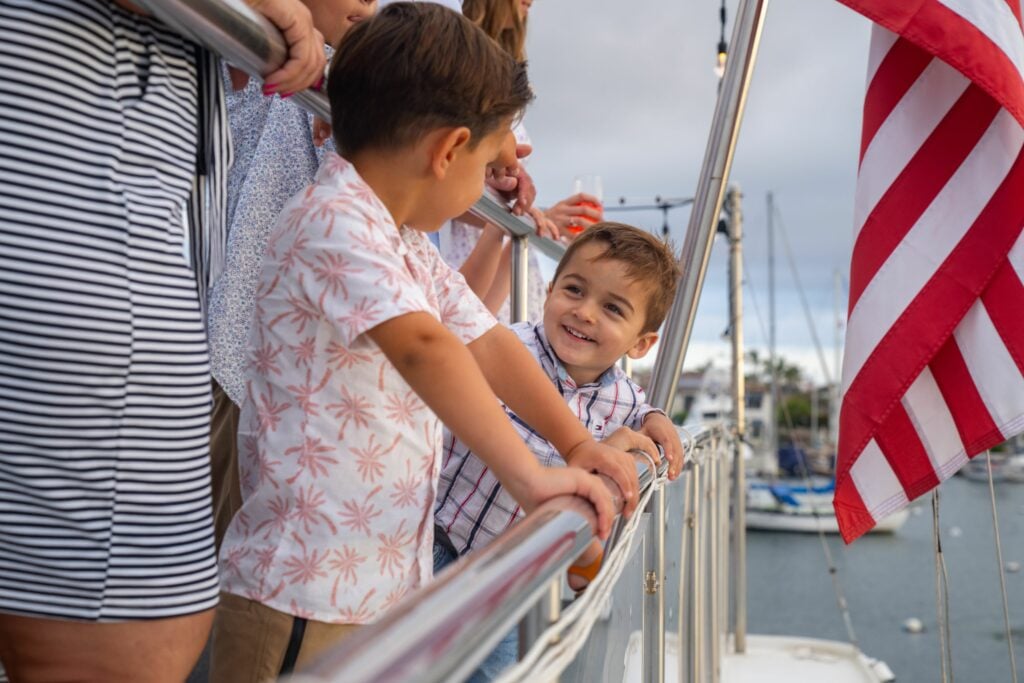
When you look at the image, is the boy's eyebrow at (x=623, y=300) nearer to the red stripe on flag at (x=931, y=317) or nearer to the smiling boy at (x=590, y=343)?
the smiling boy at (x=590, y=343)

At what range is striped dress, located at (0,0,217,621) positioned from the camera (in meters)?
1.02

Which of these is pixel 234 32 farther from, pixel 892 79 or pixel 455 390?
pixel 892 79

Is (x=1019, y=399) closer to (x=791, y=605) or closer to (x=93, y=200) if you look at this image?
(x=93, y=200)

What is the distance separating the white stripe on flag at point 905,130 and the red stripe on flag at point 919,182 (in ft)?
0.08

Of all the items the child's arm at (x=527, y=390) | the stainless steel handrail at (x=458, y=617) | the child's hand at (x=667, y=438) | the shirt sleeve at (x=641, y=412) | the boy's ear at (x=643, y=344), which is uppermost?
the boy's ear at (x=643, y=344)

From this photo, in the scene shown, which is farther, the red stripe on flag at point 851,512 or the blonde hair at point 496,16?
the red stripe on flag at point 851,512

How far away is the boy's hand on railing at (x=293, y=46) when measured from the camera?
1.26m

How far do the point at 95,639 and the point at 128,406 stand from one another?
0.24 metres

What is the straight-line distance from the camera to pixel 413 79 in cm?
131

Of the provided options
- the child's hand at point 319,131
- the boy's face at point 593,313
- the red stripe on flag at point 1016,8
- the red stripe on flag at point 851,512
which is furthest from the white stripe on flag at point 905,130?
the child's hand at point 319,131

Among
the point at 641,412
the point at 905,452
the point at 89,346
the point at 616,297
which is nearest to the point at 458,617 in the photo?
the point at 89,346

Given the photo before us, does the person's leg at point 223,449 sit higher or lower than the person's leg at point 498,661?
higher

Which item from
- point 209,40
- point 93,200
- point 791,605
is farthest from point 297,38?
point 791,605

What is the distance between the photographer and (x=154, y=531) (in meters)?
1.07
